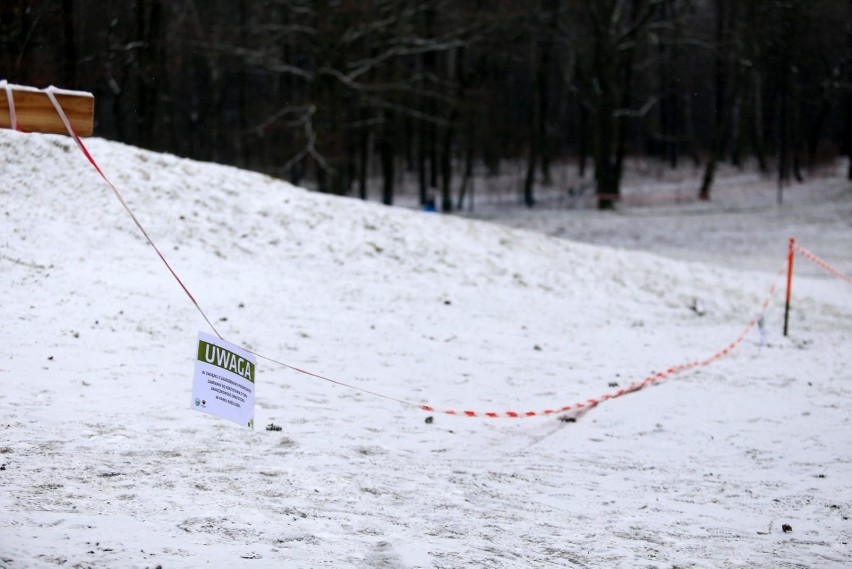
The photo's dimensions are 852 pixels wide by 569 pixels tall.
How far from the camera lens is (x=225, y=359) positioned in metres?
7.00

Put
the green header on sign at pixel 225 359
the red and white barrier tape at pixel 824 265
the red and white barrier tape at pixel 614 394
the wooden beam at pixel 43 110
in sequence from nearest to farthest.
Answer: the wooden beam at pixel 43 110 < the green header on sign at pixel 225 359 < the red and white barrier tape at pixel 614 394 < the red and white barrier tape at pixel 824 265

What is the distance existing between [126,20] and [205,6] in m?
13.9

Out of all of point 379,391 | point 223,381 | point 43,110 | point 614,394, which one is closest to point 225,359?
point 223,381

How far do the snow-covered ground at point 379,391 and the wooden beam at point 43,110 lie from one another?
85.6 inches

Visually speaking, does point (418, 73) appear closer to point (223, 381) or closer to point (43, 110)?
point (223, 381)

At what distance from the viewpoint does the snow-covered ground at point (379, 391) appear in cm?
596

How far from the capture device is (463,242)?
17.3 metres

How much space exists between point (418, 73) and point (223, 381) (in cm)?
2925

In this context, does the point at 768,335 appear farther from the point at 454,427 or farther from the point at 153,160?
the point at 153,160

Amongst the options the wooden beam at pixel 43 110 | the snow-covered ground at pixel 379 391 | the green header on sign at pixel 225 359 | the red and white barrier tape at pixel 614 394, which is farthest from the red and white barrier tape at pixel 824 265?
the wooden beam at pixel 43 110

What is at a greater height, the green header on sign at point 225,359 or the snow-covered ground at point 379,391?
the green header on sign at point 225,359

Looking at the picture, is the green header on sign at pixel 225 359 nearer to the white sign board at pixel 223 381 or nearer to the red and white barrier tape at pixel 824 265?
the white sign board at pixel 223 381

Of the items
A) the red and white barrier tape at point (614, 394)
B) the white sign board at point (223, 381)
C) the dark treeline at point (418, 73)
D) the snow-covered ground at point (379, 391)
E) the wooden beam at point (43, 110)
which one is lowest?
the red and white barrier tape at point (614, 394)

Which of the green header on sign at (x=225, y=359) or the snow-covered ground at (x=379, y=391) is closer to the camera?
the snow-covered ground at (x=379, y=391)
